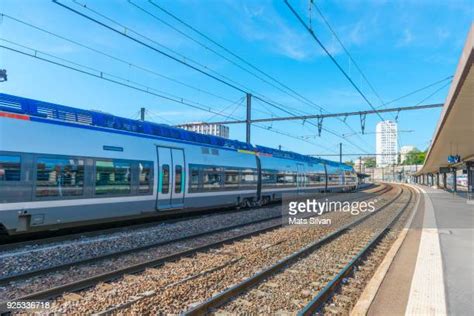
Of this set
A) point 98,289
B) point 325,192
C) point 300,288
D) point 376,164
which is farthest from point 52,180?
point 376,164

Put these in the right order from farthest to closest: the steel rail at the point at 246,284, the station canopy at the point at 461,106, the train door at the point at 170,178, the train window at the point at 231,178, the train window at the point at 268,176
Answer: the train window at the point at 268,176
the train window at the point at 231,178
the train door at the point at 170,178
the station canopy at the point at 461,106
the steel rail at the point at 246,284

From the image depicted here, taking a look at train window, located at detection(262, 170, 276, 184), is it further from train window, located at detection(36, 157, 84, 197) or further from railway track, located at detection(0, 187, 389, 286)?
train window, located at detection(36, 157, 84, 197)

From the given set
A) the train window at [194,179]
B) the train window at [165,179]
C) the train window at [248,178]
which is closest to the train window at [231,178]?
the train window at [248,178]

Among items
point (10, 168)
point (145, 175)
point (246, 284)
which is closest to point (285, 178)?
point (145, 175)

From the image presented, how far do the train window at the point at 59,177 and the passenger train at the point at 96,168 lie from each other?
0.07 feet

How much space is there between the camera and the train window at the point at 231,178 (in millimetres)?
15008

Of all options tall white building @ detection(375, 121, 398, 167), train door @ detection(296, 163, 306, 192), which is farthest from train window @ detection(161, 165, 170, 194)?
tall white building @ detection(375, 121, 398, 167)

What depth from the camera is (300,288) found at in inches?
222

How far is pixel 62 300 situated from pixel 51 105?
17.8ft

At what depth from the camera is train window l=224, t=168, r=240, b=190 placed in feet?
49.2

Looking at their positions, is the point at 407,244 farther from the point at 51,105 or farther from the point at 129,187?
the point at 51,105

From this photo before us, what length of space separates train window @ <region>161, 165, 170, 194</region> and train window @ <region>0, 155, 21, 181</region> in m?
4.54

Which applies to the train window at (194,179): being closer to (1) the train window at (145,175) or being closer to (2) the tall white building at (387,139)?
(1) the train window at (145,175)

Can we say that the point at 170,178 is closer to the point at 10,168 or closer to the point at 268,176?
the point at 10,168
